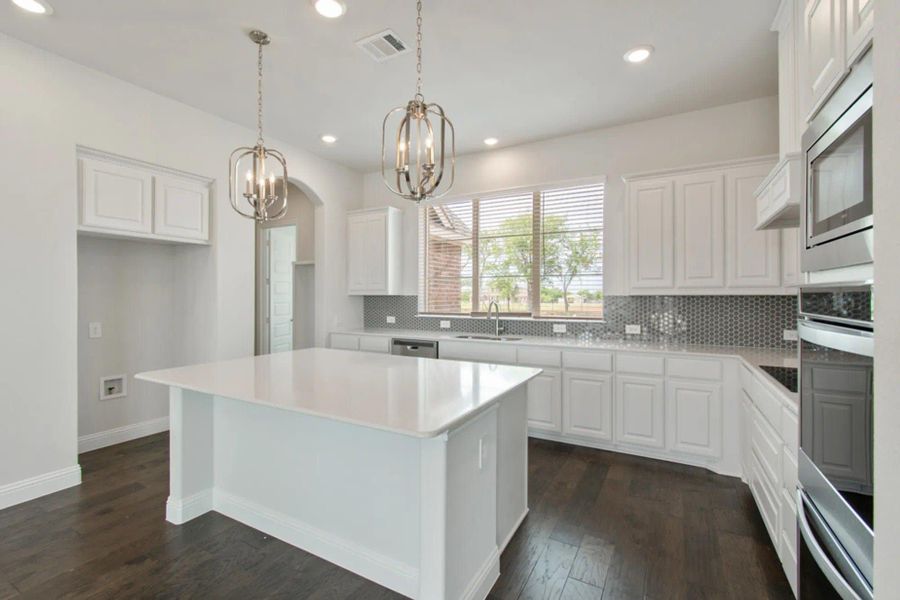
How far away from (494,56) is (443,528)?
284cm

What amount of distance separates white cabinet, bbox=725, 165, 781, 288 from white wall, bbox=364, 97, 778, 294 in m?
0.48

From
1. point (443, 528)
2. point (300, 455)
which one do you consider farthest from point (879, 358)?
point (300, 455)

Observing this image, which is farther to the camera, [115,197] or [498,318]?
[498,318]

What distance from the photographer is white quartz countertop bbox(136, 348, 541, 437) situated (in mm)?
1560

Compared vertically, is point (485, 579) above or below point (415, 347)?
below

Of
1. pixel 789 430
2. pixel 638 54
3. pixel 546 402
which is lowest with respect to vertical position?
pixel 546 402

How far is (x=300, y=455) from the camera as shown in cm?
222

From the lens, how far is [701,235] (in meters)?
3.32

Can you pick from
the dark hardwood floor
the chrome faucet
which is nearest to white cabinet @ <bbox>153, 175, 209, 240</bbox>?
the dark hardwood floor

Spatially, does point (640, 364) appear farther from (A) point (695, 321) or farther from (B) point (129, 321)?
(B) point (129, 321)

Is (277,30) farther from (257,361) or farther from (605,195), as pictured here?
(605,195)

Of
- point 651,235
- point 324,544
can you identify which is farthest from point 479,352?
point 324,544

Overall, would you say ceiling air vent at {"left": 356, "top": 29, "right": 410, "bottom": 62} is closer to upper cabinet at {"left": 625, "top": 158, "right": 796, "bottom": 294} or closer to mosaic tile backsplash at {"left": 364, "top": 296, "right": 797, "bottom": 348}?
upper cabinet at {"left": 625, "top": 158, "right": 796, "bottom": 294}

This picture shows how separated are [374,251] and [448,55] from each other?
2.61 m
